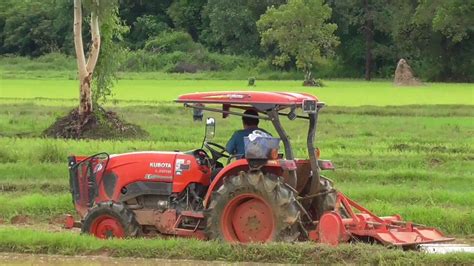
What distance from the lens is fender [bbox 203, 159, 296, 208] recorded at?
9695 millimetres

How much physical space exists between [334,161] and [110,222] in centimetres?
807

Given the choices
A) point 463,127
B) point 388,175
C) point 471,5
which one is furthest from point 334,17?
point 388,175

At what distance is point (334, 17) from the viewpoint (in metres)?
72.8

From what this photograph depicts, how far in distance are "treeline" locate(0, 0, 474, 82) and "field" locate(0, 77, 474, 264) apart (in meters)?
28.8

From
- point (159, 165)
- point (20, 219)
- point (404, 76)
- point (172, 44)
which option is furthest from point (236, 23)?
point (159, 165)

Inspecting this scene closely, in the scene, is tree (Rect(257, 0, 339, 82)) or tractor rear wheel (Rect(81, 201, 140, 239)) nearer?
tractor rear wheel (Rect(81, 201, 140, 239))

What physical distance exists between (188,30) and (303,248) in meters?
75.8

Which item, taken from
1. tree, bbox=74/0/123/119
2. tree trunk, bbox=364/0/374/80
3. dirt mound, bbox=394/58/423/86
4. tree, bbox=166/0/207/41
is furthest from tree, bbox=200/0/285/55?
tree, bbox=74/0/123/119

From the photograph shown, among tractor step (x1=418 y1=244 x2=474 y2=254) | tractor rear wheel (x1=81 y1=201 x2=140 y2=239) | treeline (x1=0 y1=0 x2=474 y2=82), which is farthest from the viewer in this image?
treeline (x1=0 y1=0 x2=474 y2=82)

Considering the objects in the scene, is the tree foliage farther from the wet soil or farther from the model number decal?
the wet soil

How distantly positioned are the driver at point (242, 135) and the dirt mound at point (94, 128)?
13.1 m

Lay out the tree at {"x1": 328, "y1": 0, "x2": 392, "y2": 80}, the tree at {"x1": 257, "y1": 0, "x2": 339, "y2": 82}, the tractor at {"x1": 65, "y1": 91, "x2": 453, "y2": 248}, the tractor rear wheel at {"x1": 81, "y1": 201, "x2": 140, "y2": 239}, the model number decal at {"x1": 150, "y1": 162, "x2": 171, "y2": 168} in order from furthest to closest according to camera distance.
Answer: the tree at {"x1": 328, "y1": 0, "x2": 392, "y2": 80} → the tree at {"x1": 257, "y1": 0, "x2": 339, "y2": 82} → the model number decal at {"x1": 150, "y1": 162, "x2": 171, "y2": 168} → the tractor rear wheel at {"x1": 81, "y1": 201, "x2": 140, "y2": 239} → the tractor at {"x1": 65, "y1": 91, "x2": 453, "y2": 248}

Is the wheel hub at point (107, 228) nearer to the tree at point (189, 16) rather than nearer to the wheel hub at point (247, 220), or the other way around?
the wheel hub at point (247, 220)

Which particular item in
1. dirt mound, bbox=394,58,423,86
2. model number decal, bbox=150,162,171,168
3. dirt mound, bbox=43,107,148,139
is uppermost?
model number decal, bbox=150,162,171,168
